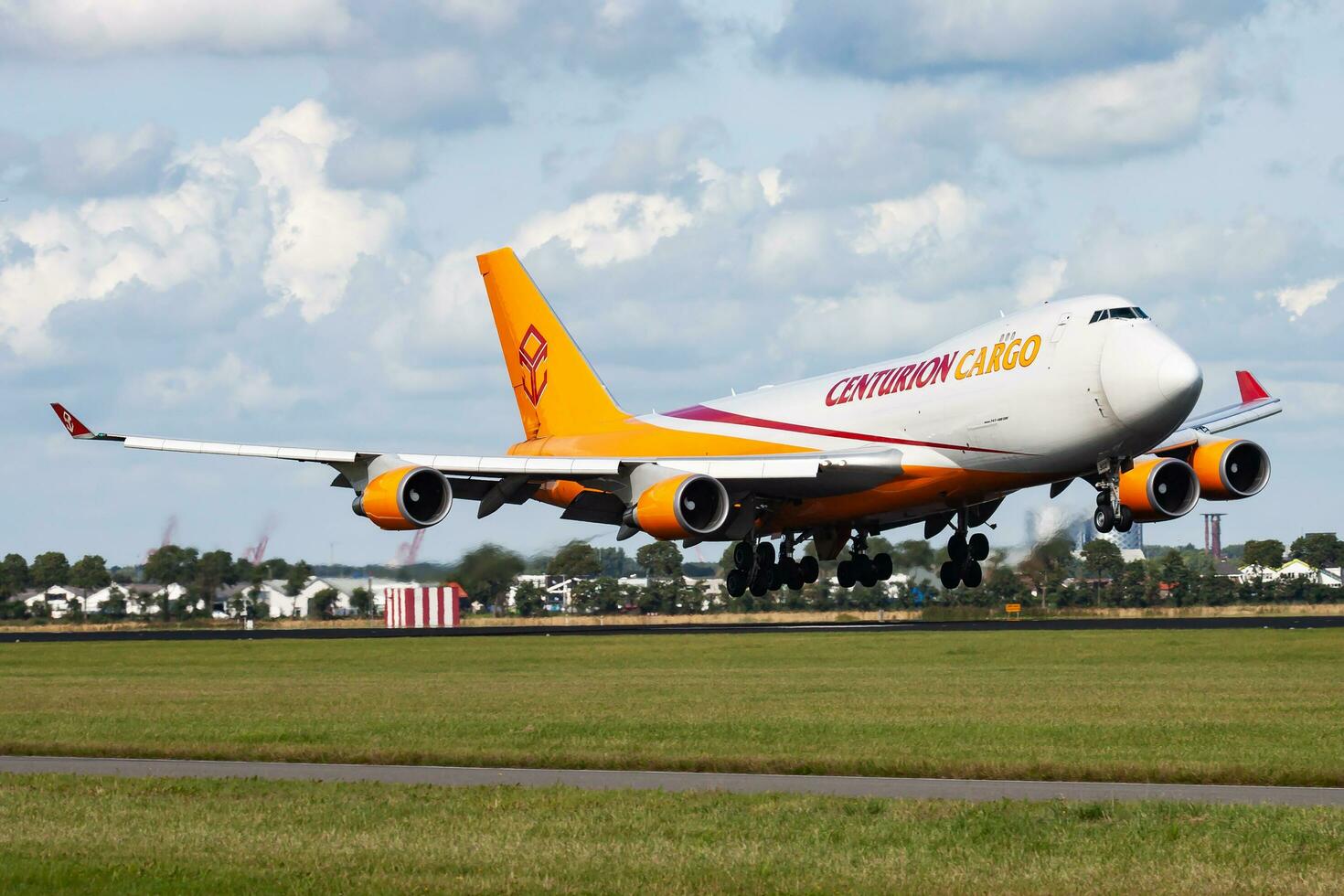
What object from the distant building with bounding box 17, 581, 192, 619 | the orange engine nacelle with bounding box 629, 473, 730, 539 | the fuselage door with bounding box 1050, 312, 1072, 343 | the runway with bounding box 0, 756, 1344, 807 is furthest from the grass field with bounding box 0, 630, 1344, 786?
the distant building with bounding box 17, 581, 192, 619

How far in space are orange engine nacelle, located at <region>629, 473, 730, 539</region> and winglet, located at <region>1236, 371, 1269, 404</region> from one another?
50.8 feet

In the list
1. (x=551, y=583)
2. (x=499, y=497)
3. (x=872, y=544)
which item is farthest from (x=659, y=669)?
(x=551, y=583)

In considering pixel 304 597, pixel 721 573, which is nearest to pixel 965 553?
pixel 721 573

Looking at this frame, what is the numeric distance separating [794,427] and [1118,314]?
1168 cm

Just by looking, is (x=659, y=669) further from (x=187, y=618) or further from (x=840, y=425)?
(x=187, y=618)

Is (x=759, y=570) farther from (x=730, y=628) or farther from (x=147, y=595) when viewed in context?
(x=147, y=595)

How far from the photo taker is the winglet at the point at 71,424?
47469 mm

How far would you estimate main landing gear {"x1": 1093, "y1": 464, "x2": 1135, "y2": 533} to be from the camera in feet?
135

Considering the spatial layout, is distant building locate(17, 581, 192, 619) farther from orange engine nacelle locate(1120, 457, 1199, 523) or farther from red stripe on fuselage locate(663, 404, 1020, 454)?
orange engine nacelle locate(1120, 457, 1199, 523)

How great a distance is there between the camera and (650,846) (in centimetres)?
1816

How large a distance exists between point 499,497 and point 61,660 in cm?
2002

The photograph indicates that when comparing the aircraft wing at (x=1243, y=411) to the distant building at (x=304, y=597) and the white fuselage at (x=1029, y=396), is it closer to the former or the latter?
the white fuselage at (x=1029, y=396)

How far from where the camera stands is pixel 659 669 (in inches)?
2005

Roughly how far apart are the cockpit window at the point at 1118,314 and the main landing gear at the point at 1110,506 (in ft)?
12.7
